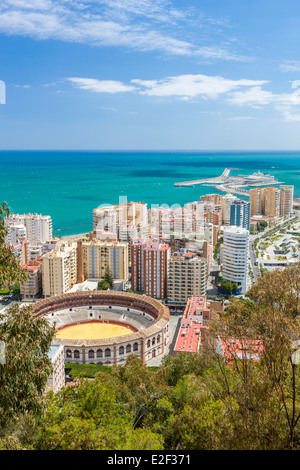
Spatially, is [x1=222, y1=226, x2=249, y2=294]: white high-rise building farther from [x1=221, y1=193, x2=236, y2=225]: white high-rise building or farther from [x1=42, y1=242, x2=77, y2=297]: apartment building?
[x1=221, y1=193, x2=236, y2=225]: white high-rise building

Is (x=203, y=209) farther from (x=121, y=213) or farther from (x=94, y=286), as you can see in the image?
(x=94, y=286)

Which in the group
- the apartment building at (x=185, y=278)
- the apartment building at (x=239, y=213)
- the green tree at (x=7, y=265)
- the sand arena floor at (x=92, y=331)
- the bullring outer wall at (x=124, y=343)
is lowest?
Answer: the sand arena floor at (x=92, y=331)

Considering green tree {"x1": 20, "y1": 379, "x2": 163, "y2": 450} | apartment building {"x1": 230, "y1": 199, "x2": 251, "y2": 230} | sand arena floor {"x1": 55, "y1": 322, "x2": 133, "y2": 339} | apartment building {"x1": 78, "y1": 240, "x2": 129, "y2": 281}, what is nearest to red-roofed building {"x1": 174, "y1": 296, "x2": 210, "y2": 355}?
sand arena floor {"x1": 55, "y1": 322, "x2": 133, "y2": 339}

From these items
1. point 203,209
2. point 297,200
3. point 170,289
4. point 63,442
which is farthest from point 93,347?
point 297,200

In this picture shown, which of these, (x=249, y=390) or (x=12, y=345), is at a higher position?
(x=12, y=345)

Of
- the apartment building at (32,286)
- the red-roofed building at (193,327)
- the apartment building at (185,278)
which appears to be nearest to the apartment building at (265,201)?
the apartment building at (185,278)

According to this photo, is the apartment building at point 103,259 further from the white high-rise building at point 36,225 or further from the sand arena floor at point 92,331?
the white high-rise building at point 36,225
